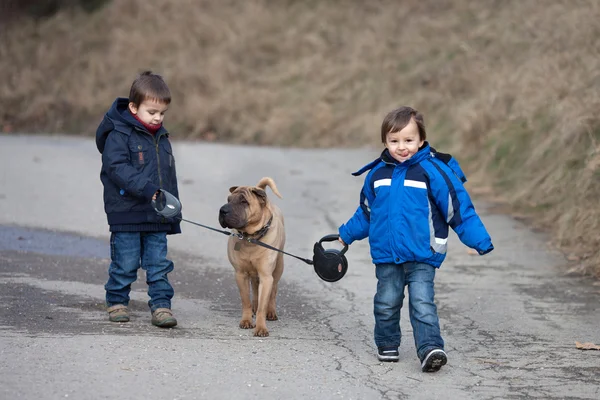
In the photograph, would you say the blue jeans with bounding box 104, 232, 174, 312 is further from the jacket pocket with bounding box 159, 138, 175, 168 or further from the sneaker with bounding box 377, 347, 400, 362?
the sneaker with bounding box 377, 347, 400, 362

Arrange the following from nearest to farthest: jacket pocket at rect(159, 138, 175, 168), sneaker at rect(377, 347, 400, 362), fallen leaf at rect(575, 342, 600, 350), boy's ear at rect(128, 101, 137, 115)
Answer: sneaker at rect(377, 347, 400, 362) < fallen leaf at rect(575, 342, 600, 350) < boy's ear at rect(128, 101, 137, 115) < jacket pocket at rect(159, 138, 175, 168)

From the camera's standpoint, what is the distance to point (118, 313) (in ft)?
22.7

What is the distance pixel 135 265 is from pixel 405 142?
7.34 ft

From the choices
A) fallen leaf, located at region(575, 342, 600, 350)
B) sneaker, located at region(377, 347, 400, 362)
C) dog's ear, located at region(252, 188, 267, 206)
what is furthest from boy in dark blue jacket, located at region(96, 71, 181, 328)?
fallen leaf, located at region(575, 342, 600, 350)

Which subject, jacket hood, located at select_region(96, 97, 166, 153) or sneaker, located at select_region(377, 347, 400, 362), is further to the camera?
jacket hood, located at select_region(96, 97, 166, 153)

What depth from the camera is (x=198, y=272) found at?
9.16m

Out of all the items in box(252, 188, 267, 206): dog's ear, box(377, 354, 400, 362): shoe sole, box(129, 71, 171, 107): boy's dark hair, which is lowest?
box(377, 354, 400, 362): shoe sole

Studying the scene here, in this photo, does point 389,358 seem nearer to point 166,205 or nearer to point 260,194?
point 260,194

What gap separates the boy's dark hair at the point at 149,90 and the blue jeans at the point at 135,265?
0.95 meters

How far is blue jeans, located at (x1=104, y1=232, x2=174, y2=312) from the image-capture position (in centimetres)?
703

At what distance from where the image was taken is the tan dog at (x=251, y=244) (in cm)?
673

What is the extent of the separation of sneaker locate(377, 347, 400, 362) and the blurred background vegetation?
344cm

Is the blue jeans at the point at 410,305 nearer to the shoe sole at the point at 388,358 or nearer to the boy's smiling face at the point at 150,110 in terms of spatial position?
the shoe sole at the point at 388,358

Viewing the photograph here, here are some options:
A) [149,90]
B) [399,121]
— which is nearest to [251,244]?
[149,90]
